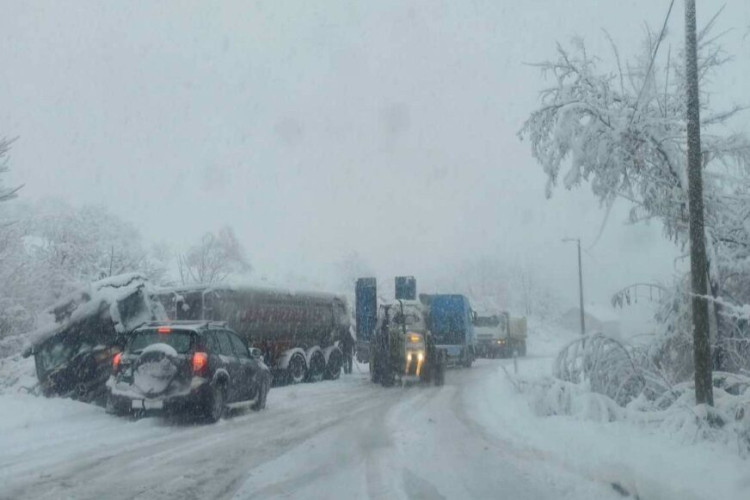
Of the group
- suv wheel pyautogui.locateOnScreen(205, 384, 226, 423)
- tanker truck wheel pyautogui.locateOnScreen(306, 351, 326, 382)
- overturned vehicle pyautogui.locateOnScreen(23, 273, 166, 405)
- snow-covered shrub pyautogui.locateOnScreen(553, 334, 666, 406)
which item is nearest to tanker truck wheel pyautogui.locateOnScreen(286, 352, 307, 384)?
tanker truck wheel pyautogui.locateOnScreen(306, 351, 326, 382)

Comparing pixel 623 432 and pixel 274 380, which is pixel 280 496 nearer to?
pixel 623 432

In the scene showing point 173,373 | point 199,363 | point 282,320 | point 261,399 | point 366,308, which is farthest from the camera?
point 366,308

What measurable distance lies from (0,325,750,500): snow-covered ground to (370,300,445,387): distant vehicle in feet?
25.6

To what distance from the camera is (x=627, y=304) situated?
14977 millimetres

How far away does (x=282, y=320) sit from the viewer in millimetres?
23516

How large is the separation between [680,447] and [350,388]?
1344 centimetres

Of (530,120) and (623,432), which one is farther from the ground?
(530,120)

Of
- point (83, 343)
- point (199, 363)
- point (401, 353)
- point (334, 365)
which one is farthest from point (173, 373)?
point (334, 365)

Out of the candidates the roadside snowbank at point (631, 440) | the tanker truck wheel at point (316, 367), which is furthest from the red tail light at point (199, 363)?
the tanker truck wheel at point (316, 367)

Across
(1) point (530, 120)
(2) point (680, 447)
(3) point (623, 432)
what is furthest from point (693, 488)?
(1) point (530, 120)

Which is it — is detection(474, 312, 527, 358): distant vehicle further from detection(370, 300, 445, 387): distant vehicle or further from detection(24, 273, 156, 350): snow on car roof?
detection(24, 273, 156, 350): snow on car roof

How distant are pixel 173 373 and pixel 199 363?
435mm

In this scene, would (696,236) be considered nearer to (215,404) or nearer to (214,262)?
(215,404)

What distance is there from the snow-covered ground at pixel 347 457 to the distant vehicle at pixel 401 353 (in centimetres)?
780
